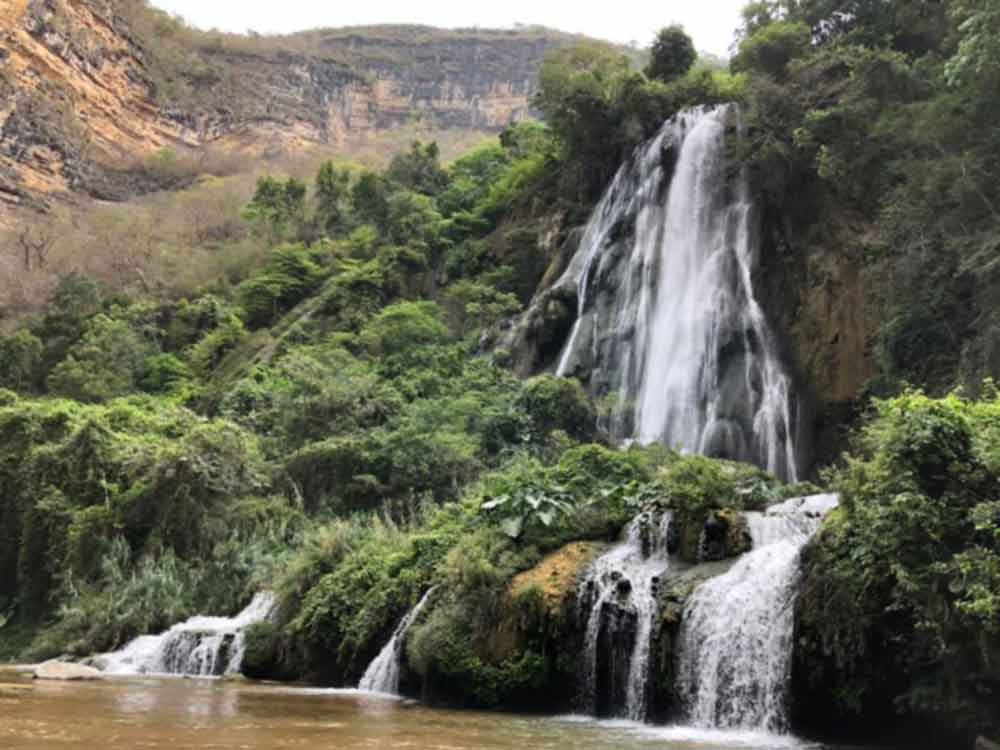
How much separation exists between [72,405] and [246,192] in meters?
37.6

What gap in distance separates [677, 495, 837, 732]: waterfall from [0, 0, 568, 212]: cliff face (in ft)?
189

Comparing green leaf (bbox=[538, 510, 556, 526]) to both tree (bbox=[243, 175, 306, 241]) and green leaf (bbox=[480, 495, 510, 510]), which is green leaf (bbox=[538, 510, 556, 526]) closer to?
green leaf (bbox=[480, 495, 510, 510])

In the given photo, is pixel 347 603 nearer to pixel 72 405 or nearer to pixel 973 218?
pixel 973 218

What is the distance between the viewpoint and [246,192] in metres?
62.3

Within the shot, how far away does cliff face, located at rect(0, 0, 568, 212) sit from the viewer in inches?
2520

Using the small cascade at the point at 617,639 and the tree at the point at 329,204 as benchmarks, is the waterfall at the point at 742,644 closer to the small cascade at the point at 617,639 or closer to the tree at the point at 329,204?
the small cascade at the point at 617,639

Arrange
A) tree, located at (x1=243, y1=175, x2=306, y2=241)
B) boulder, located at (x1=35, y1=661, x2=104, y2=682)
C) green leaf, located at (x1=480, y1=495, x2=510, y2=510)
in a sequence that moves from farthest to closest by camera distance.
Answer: tree, located at (x1=243, y1=175, x2=306, y2=241) < boulder, located at (x1=35, y1=661, x2=104, y2=682) < green leaf, located at (x1=480, y1=495, x2=510, y2=510)

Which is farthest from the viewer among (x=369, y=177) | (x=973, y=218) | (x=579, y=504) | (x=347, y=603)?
(x=369, y=177)

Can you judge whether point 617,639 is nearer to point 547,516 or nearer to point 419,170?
point 547,516

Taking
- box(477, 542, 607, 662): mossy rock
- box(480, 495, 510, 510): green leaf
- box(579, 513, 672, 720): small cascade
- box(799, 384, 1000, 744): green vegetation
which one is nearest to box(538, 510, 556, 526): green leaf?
box(480, 495, 510, 510): green leaf

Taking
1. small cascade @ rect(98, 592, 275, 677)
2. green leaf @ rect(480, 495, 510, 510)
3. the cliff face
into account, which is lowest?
small cascade @ rect(98, 592, 275, 677)

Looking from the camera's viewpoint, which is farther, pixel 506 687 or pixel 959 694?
pixel 506 687

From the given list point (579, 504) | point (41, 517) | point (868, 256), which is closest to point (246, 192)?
point (41, 517)

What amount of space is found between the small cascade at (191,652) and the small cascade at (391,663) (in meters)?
3.24
